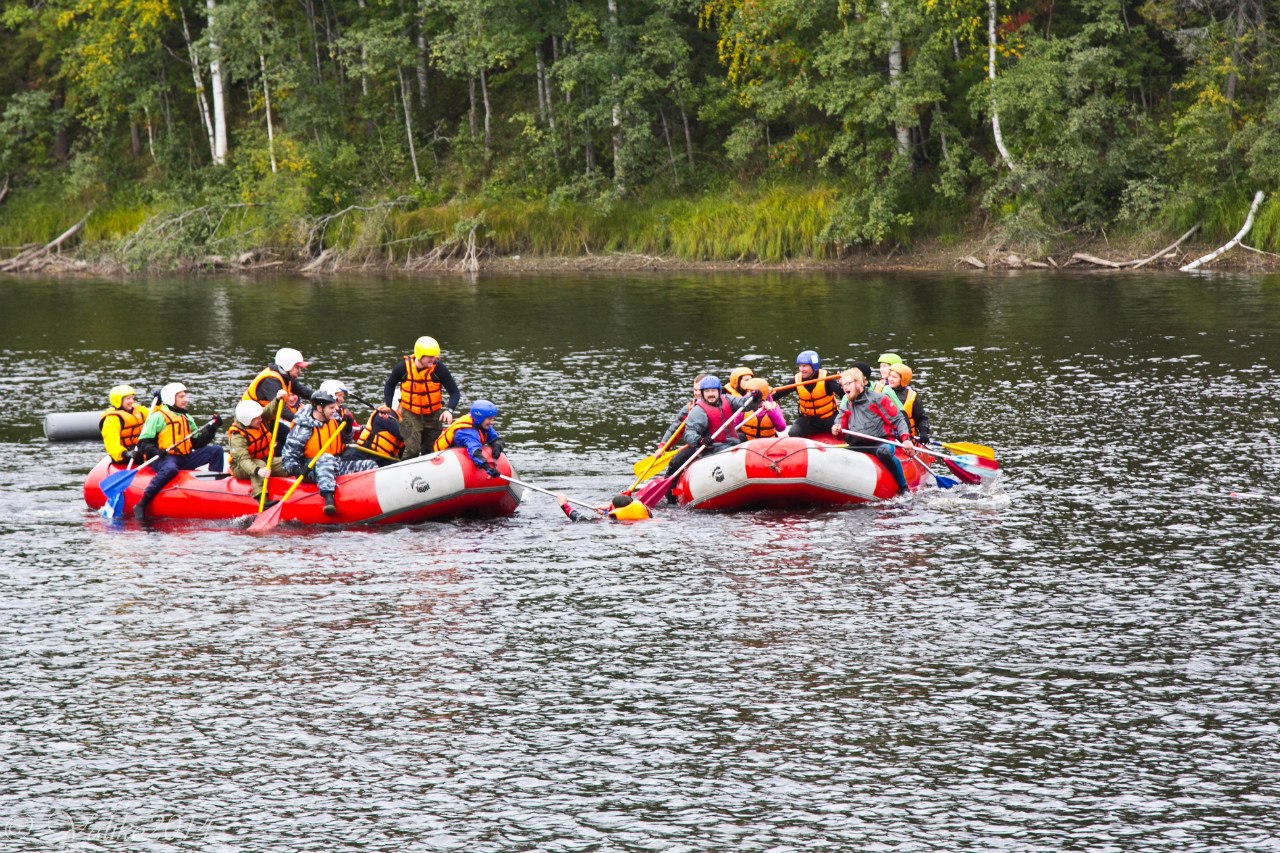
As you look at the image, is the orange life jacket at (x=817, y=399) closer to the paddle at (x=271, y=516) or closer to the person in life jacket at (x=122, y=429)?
the paddle at (x=271, y=516)

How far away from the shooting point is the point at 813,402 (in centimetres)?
1892

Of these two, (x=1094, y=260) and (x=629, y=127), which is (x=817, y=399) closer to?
(x=1094, y=260)

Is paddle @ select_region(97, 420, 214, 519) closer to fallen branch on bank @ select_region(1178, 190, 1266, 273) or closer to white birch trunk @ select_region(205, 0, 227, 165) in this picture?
→ fallen branch on bank @ select_region(1178, 190, 1266, 273)

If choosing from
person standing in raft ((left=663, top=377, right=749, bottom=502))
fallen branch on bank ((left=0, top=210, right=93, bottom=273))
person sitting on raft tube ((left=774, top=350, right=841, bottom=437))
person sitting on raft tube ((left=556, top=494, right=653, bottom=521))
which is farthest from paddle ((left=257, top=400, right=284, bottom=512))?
fallen branch on bank ((left=0, top=210, right=93, bottom=273))

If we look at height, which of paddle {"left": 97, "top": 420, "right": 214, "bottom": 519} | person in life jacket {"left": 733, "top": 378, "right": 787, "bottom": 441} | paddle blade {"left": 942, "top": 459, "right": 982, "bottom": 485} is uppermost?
person in life jacket {"left": 733, "top": 378, "right": 787, "bottom": 441}

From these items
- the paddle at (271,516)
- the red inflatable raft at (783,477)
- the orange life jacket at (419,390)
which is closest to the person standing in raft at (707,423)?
the red inflatable raft at (783,477)

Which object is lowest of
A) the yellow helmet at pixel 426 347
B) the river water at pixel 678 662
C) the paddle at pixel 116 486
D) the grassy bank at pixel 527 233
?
the river water at pixel 678 662

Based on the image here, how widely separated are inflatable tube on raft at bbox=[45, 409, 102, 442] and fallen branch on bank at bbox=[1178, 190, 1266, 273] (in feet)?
94.1

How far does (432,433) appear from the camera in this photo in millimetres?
19062

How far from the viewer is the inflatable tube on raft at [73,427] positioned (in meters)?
20.8

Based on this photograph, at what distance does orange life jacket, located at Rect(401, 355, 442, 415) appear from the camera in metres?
18.7

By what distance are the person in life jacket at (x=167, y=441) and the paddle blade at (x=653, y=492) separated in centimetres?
495

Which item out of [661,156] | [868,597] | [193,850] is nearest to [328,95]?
[661,156]

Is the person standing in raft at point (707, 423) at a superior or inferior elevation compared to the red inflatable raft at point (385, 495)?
superior
